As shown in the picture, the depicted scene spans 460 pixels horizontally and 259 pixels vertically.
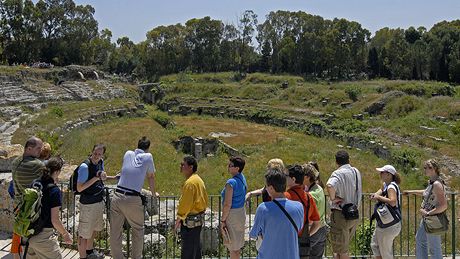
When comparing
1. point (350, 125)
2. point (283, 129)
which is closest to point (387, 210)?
point (350, 125)

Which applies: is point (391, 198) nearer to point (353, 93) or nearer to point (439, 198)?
point (439, 198)

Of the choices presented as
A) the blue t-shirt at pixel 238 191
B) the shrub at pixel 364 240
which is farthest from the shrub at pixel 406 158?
the blue t-shirt at pixel 238 191

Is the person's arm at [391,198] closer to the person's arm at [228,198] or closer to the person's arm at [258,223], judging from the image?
the person's arm at [228,198]

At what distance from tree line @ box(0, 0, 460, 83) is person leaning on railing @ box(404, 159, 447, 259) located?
200 feet

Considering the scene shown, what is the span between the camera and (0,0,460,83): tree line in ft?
215

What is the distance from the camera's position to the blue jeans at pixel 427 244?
738cm

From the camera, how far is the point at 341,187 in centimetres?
714

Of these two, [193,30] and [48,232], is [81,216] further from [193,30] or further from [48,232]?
[193,30]

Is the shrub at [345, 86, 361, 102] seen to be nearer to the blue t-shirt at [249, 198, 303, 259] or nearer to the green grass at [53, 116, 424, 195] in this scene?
the green grass at [53, 116, 424, 195]

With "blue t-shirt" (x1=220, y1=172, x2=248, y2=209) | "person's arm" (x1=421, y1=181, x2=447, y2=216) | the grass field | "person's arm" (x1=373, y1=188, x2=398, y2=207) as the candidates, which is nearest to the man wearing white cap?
"person's arm" (x1=373, y1=188, x2=398, y2=207)

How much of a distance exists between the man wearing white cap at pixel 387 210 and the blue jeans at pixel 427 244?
21.2 inches

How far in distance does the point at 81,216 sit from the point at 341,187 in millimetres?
4167

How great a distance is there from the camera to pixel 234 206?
7207 mm

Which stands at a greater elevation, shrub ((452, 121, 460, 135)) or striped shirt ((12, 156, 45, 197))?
striped shirt ((12, 156, 45, 197))
